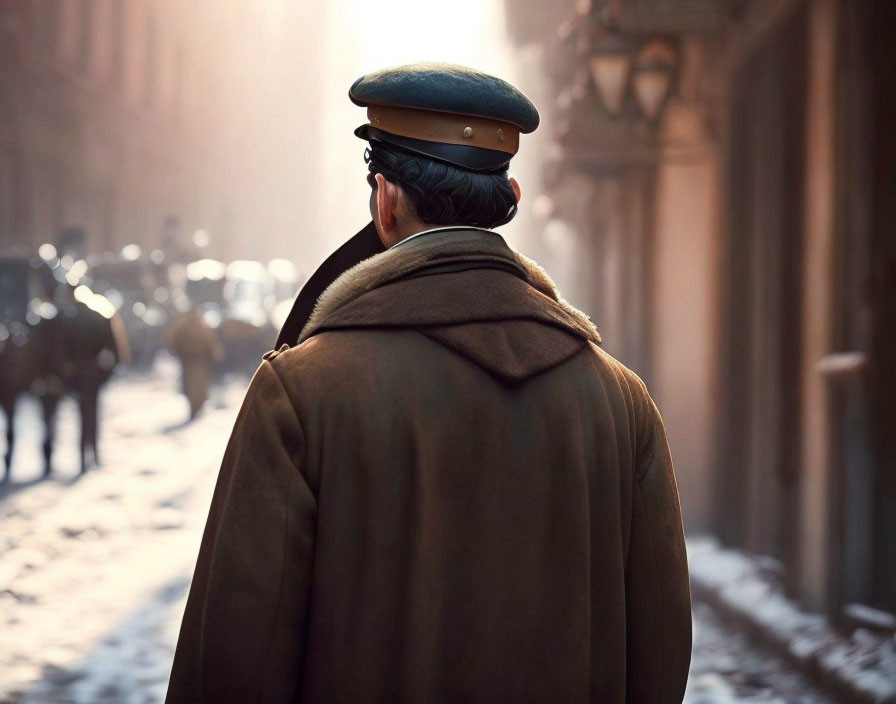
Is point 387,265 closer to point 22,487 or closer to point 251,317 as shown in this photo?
point 22,487

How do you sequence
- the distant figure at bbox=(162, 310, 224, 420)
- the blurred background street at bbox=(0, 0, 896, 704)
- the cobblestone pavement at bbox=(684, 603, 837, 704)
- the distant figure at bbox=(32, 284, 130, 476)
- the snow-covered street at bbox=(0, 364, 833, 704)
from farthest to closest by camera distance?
the distant figure at bbox=(162, 310, 224, 420)
the distant figure at bbox=(32, 284, 130, 476)
the blurred background street at bbox=(0, 0, 896, 704)
the snow-covered street at bbox=(0, 364, 833, 704)
the cobblestone pavement at bbox=(684, 603, 837, 704)

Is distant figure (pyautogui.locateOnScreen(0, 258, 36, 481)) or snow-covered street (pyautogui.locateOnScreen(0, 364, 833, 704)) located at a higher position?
distant figure (pyautogui.locateOnScreen(0, 258, 36, 481))

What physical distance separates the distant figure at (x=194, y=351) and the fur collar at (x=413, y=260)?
15275 millimetres

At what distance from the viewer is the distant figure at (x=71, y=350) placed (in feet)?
42.5

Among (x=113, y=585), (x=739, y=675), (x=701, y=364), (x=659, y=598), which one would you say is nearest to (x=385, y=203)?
(x=659, y=598)

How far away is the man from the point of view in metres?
2.04

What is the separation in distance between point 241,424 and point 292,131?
66512 millimetres

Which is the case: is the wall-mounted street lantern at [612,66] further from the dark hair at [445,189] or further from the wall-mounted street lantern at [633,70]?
the dark hair at [445,189]

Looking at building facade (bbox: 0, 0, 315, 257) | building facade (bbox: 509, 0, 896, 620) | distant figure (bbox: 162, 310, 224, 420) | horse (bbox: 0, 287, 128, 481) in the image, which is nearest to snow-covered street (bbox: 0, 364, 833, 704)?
horse (bbox: 0, 287, 128, 481)

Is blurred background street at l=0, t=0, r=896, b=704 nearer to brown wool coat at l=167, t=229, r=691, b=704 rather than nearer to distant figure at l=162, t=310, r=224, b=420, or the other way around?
distant figure at l=162, t=310, r=224, b=420

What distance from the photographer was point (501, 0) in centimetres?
1883

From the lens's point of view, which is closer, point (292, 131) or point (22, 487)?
point (22, 487)

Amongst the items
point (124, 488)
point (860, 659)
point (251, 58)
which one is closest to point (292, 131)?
point (251, 58)

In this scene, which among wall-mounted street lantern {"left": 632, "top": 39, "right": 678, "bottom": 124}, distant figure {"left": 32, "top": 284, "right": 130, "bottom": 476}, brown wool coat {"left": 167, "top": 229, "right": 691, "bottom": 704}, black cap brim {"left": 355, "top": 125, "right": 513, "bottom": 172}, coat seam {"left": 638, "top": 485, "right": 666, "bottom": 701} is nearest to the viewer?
brown wool coat {"left": 167, "top": 229, "right": 691, "bottom": 704}
